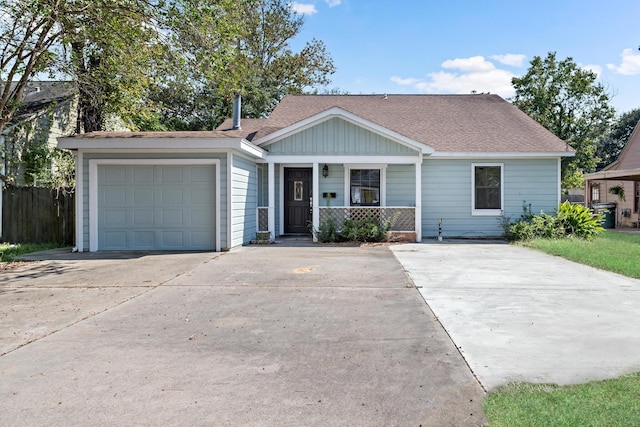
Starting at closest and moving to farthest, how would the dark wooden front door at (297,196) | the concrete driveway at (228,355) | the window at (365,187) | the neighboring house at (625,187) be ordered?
the concrete driveway at (228,355)
the window at (365,187)
the dark wooden front door at (297,196)
the neighboring house at (625,187)

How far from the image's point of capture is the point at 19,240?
12.6 metres

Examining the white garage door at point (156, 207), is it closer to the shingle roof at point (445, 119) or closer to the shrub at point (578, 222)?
the shingle roof at point (445, 119)

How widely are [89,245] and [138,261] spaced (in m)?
2.52

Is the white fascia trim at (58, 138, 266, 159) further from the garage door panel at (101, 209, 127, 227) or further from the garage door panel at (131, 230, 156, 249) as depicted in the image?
the garage door panel at (131, 230, 156, 249)

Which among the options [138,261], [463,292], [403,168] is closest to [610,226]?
[403,168]

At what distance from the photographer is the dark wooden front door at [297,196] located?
49.2 ft

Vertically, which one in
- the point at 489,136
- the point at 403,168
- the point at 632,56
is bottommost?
the point at 403,168

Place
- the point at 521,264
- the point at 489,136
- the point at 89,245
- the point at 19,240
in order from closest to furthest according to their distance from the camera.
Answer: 1. the point at 521,264
2. the point at 89,245
3. the point at 19,240
4. the point at 489,136

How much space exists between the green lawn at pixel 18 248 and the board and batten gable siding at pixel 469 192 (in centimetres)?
1106

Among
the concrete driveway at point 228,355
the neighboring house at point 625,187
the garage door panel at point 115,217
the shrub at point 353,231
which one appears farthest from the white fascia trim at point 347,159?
the neighboring house at point 625,187

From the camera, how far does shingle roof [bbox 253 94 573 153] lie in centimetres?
1475

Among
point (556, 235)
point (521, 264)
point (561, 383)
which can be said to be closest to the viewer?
point (561, 383)

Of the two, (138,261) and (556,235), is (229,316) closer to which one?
(138,261)

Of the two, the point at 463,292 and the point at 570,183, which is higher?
the point at 570,183
